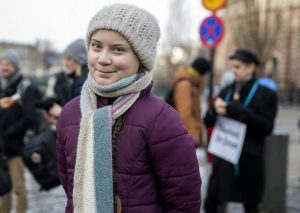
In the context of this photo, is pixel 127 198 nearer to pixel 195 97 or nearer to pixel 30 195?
pixel 195 97

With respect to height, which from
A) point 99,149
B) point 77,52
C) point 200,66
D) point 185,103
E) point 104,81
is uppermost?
point 104,81

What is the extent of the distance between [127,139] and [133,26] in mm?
491

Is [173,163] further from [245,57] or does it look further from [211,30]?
[211,30]

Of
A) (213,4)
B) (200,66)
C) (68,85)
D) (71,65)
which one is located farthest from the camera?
(213,4)

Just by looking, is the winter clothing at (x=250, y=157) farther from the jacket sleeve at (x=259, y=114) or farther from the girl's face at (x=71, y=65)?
the girl's face at (x=71, y=65)

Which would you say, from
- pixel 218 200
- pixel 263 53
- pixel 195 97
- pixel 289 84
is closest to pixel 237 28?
pixel 263 53

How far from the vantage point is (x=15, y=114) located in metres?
5.30

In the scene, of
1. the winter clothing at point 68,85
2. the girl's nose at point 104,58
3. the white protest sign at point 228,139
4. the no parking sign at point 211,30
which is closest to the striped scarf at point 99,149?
the girl's nose at point 104,58

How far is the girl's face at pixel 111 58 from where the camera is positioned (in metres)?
2.25

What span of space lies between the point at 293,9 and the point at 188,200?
109 feet

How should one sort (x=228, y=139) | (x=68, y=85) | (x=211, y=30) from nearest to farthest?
(x=68, y=85) → (x=228, y=139) → (x=211, y=30)

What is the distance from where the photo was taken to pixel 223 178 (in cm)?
495

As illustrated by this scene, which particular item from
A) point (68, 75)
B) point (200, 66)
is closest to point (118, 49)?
point (68, 75)

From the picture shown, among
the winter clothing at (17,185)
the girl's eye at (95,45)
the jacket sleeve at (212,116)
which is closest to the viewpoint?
the girl's eye at (95,45)
